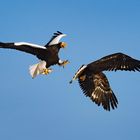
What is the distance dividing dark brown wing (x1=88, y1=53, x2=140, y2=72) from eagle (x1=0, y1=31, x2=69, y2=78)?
0.88m

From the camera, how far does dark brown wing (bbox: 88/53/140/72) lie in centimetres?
1902

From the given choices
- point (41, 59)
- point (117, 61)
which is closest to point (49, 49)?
point (41, 59)

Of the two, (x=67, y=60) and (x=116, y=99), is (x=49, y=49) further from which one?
(x=116, y=99)

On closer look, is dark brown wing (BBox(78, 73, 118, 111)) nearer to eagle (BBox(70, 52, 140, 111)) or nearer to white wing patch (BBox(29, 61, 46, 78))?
eagle (BBox(70, 52, 140, 111))

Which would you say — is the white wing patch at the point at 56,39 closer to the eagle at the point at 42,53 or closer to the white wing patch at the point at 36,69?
the eagle at the point at 42,53

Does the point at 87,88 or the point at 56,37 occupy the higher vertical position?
the point at 56,37

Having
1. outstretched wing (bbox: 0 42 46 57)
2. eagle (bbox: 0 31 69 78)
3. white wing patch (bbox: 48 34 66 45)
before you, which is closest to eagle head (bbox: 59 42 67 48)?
eagle (bbox: 0 31 69 78)

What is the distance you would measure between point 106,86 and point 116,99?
1.41 feet

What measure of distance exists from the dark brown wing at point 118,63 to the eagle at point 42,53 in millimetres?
881

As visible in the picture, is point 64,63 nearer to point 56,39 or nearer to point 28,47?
point 28,47

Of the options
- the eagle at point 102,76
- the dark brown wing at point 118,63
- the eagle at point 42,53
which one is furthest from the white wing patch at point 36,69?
the dark brown wing at point 118,63

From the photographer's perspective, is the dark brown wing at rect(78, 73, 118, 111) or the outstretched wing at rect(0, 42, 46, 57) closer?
the outstretched wing at rect(0, 42, 46, 57)

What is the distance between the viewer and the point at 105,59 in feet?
62.3

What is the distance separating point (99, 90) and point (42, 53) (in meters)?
1.82
